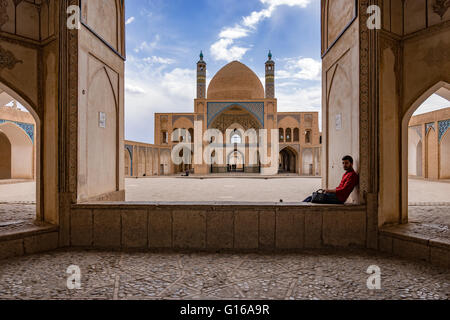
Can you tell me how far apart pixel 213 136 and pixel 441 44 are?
18.9 m

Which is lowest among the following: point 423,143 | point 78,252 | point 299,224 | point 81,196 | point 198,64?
point 78,252

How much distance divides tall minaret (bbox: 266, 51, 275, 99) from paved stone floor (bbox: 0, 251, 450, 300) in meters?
19.7

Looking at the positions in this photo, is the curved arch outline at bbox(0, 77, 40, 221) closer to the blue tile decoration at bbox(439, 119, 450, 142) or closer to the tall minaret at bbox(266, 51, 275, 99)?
the blue tile decoration at bbox(439, 119, 450, 142)

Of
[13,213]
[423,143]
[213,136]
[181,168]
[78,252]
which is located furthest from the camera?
[181,168]

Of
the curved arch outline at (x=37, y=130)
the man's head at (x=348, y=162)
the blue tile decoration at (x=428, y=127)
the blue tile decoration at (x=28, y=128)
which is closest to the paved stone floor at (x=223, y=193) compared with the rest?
the curved arch outline at (x=37, y=130)

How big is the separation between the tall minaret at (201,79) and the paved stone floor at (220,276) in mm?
19562

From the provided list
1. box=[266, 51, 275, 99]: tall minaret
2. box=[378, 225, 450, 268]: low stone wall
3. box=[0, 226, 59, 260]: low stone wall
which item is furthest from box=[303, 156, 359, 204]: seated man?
box=[266, 51, 275, 99]: tall minaret

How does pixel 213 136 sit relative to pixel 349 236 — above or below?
above

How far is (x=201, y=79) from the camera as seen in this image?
71.3ft

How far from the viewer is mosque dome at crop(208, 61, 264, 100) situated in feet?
68.6
